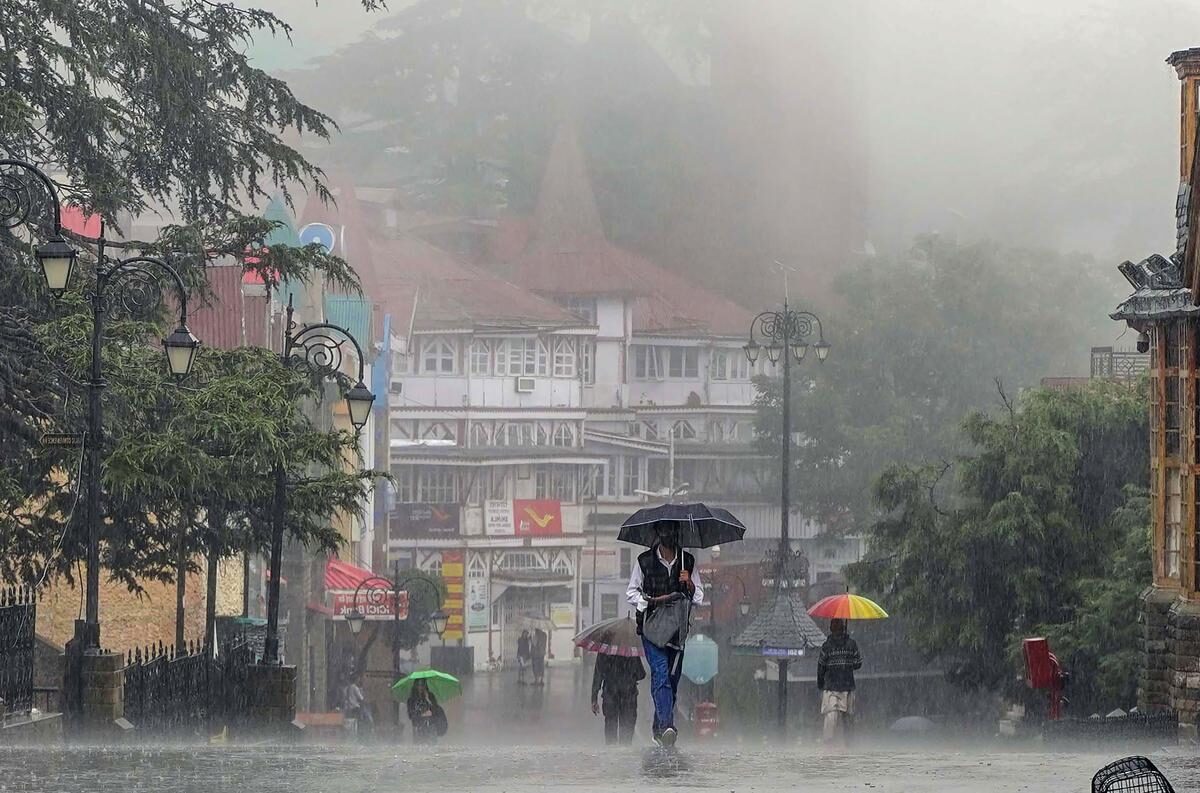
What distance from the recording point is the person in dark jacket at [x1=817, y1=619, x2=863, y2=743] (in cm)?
1967

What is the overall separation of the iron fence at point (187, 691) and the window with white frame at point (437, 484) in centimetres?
6210

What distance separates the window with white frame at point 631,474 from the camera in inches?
3588

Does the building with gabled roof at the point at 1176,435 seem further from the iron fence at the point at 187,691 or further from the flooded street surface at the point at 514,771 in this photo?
the iron fence at the point at 187,691

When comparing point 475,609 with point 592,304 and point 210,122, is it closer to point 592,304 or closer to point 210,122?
point 592,304

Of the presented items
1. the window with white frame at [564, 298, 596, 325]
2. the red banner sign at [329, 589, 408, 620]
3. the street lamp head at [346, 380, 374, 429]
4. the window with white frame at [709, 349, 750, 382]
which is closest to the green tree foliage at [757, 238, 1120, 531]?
the window with white frame at [709, 349, 750, 382]

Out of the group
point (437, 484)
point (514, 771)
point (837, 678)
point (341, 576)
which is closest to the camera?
point (514, 771)

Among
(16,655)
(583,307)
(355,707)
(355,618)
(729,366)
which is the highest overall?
(583,307)

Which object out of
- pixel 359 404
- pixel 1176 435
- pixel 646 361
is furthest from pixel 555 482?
pixel 359 404

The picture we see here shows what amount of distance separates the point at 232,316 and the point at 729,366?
65322 millimetres

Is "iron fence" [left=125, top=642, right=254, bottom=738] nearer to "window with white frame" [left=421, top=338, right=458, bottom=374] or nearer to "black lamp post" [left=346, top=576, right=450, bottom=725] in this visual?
"black lamp post" [left=346, top=576, right=450, bottom=725]

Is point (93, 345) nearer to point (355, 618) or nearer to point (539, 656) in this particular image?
point (355, 618)

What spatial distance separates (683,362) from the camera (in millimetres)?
103812

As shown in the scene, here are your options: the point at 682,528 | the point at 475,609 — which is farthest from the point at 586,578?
the point at 682,528

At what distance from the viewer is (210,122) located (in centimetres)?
2362
